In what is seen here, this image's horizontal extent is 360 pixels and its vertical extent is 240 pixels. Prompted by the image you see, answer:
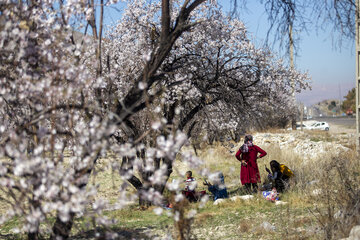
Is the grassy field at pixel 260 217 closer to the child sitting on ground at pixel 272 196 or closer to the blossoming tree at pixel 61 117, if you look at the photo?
the child sitting on ground at pixel 272 196

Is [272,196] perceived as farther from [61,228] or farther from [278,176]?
[61,228]

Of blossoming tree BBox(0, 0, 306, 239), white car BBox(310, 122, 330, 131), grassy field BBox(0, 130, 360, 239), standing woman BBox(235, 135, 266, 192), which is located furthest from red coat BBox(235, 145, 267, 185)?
white car BBox(310, 122, 330, 131)

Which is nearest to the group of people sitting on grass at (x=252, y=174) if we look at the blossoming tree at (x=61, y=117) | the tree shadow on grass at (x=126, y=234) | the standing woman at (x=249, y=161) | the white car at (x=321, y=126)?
the standing woman at (x=249, y=161)

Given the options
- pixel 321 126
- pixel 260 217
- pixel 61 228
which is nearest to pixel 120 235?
pixel 260 217

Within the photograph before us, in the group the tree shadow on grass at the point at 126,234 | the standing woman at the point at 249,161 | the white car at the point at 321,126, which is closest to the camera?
the tree shadow on grass at the point at 126,234

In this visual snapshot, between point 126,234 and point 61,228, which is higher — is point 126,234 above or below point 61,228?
below

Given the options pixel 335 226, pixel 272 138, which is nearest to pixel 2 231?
pixel 335 226

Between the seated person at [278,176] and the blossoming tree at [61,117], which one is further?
the seated person at [278,176]

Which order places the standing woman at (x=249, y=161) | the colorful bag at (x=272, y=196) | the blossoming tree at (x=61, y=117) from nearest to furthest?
the blossoming tree at (x=61, y=117) → the colorful bag at (x=272, y=196) → the standing woman at (x=249, y=161)

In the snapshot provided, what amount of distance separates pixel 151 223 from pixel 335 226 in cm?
354

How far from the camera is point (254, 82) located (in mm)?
9469

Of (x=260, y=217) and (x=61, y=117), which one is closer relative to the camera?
(x=61, y=117)

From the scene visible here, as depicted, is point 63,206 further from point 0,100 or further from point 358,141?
point 358,141

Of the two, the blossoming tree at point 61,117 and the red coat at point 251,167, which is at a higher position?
the blossoming tree at point 61,117
